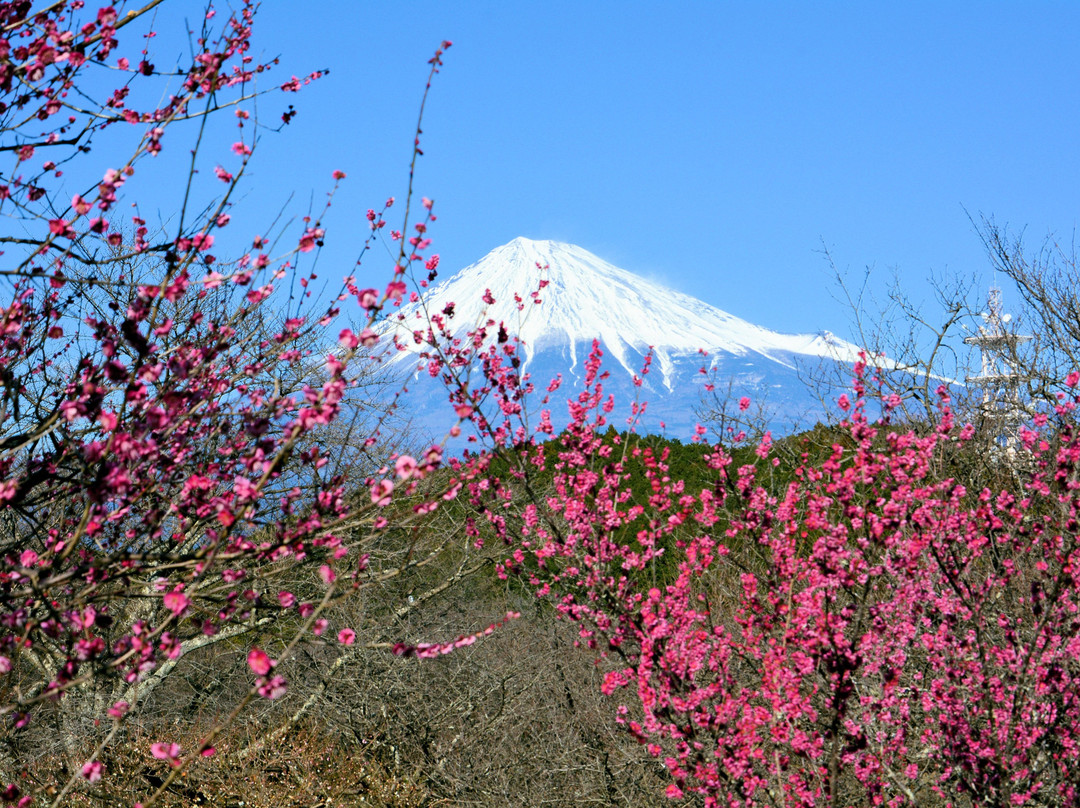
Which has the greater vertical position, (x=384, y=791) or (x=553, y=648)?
(x=553, y=648)

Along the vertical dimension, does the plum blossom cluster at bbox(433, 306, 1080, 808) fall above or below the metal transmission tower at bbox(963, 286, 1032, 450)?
below

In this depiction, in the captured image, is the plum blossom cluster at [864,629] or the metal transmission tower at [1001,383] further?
the metal transmission tower at [1001,383]

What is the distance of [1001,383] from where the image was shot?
477 inches

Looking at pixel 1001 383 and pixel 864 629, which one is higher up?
pixel 1001 383

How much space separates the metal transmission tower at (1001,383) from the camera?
1124 cm

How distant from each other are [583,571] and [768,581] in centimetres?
116

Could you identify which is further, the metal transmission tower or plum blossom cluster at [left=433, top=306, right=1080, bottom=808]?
the metal transmission tower

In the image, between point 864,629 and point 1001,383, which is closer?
point 864,629

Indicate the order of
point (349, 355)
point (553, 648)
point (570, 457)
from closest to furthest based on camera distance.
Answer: point (349, 355), point (570, 457), point (553, 648)

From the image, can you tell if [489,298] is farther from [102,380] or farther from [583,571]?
[102,380]

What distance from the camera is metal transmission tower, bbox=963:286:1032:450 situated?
11242 millimetres

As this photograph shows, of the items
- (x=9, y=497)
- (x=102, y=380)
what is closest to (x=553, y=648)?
(x=102, y=380)

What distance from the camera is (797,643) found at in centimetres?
478

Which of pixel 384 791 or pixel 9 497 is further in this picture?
pixel 384 791
